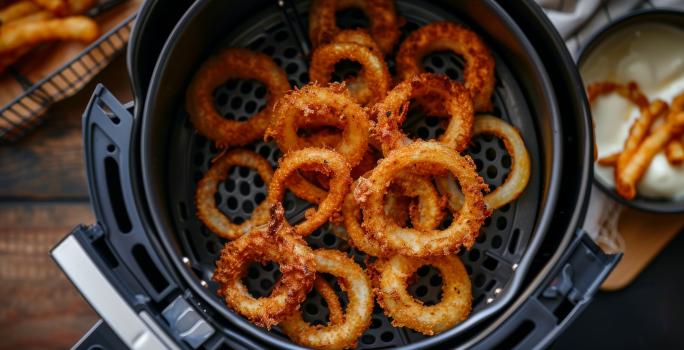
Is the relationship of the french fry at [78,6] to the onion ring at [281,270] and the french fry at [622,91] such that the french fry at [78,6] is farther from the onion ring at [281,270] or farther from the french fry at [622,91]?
the french fry at [622,91]

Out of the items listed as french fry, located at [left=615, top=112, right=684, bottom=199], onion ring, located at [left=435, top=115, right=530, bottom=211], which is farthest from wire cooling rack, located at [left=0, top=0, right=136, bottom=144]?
french fry, located at [left=615, top=112, right=684, bottom=199]

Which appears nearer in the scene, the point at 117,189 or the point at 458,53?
the point at 117,189

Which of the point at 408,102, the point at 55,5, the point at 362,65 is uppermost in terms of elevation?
the point at 55,5

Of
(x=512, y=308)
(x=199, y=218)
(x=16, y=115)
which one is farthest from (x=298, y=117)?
(x=16, y=115)

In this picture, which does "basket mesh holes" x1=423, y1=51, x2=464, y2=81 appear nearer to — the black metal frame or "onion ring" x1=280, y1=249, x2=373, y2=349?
the black metal frame

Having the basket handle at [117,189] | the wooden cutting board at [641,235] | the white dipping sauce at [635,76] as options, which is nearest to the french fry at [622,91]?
the white dipping sauce at [635,76]

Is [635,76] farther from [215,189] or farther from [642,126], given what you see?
[215,189]

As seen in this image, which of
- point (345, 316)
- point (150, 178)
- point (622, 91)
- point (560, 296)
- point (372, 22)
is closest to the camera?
point (560, 296)

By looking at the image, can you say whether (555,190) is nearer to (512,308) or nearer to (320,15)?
(512,308)

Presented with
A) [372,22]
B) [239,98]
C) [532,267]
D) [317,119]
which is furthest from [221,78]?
[532,267]
